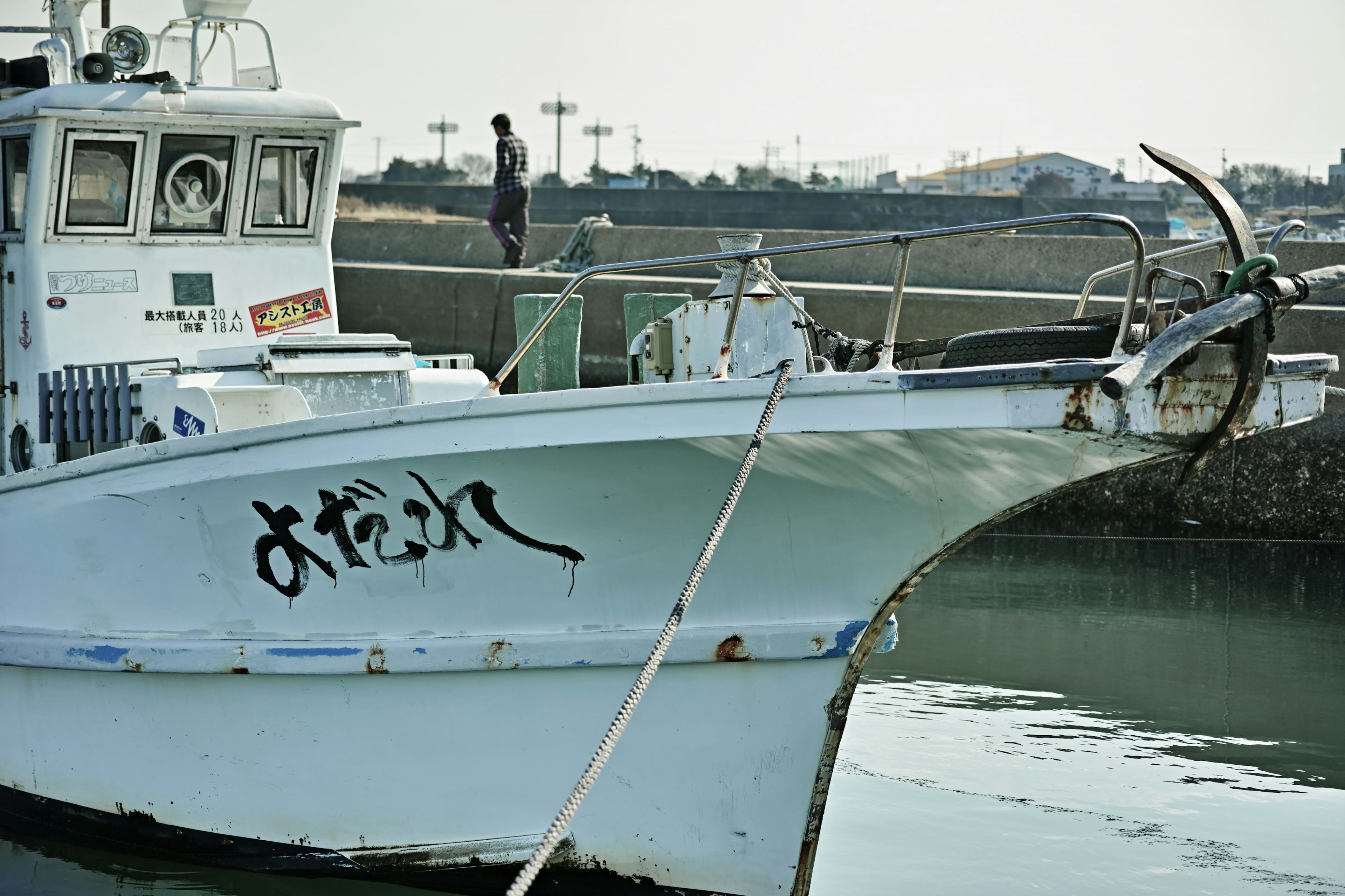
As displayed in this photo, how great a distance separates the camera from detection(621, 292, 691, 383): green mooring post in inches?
209

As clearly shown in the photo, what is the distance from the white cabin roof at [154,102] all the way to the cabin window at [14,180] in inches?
4.9

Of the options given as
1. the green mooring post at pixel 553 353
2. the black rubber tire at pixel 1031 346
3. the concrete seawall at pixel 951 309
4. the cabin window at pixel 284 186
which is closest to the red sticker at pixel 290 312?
the cabin window at pixel 284 186

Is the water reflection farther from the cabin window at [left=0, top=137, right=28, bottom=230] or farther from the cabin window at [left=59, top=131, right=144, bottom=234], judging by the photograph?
the cabin window at [left=0, top=137, right=28, bottom=230]

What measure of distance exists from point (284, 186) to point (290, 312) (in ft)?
1.94

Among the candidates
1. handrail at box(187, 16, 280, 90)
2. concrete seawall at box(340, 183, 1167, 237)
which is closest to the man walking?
handrail at box(187, 16, 280, 90)

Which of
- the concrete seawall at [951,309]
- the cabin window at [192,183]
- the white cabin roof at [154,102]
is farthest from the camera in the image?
the concrete seawall at [951,309]

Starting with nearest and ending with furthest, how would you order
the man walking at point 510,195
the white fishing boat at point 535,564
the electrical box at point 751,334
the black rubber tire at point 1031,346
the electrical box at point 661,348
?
the white fishing boat at point 535,564
the black rubber tire at point 1031,346
the electrical box at point 751,334
the electrical box at point 661,348
the man walking at point 510,195

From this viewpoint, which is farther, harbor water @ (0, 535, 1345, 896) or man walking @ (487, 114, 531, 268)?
man walking @ (487, 114, 531, 268)

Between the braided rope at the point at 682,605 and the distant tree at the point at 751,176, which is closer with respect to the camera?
the braided rope at the point at 682,605

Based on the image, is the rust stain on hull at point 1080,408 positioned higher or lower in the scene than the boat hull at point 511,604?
higher

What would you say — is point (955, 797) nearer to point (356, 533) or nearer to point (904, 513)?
point (904, 513)

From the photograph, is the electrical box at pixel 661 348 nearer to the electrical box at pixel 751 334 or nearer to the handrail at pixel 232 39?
the electrical box at pixel 751 334

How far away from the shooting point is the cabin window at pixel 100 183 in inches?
216

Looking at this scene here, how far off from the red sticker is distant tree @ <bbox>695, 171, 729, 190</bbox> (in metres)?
31.7
